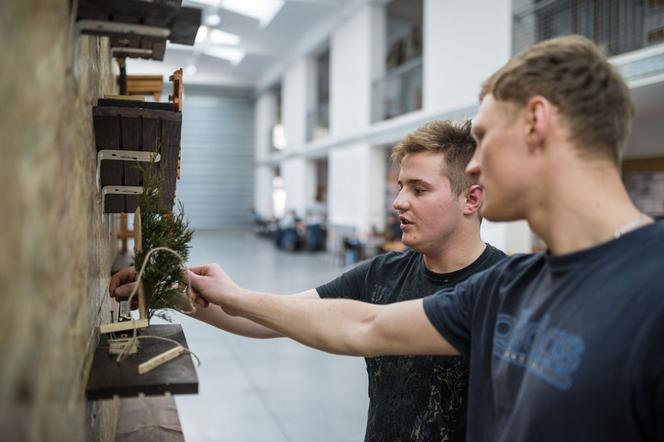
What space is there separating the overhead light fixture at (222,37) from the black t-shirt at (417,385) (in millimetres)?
15002

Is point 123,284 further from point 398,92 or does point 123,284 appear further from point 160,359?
point 398,92

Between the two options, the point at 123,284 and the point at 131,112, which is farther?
the point at 123,284

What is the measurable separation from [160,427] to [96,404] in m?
1.14

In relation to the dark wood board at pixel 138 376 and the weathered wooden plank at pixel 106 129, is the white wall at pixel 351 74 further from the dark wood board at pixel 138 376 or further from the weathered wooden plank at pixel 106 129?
the dark wood board at pixel 138 376

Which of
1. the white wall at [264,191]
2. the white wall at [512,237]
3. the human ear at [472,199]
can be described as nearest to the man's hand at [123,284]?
the human ear at [472,199]

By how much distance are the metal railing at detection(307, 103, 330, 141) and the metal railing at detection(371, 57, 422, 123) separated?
7.04 feet

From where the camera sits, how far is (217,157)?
76.5ft

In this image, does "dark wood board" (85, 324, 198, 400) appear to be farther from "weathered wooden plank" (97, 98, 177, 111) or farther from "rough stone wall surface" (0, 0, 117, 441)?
"weathered wooden plank" (97, 98, 177, 111)

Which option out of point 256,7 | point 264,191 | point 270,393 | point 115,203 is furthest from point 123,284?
point 264,191

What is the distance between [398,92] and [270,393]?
38.2 ft

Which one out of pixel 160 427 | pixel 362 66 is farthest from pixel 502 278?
pixel 362 66

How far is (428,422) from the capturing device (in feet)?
5.42

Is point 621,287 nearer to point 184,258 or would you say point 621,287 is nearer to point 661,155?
point 184,258

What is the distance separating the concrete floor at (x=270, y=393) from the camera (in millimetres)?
4121
